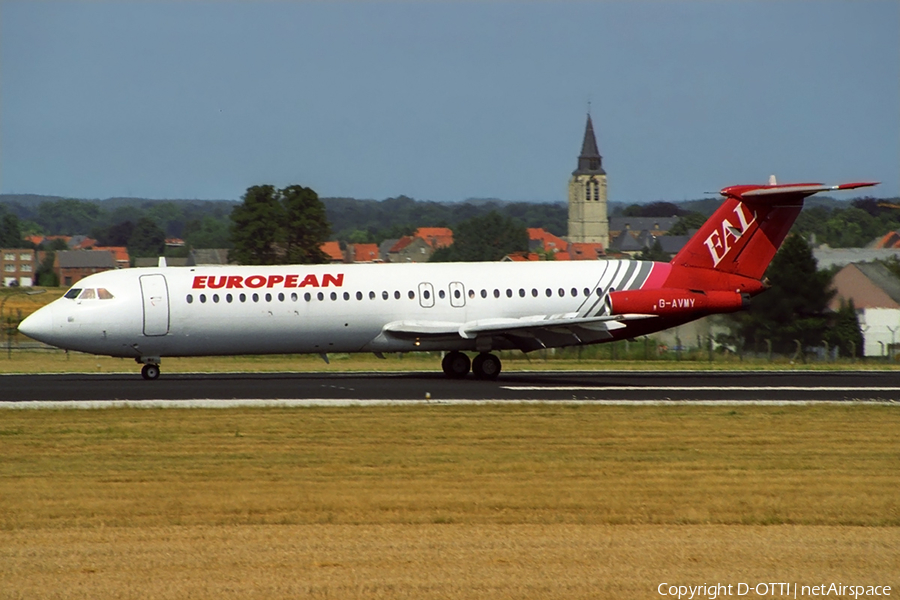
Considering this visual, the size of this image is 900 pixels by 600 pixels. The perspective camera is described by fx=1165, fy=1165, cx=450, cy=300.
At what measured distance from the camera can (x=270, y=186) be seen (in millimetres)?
90250

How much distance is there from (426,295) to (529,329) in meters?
3.10

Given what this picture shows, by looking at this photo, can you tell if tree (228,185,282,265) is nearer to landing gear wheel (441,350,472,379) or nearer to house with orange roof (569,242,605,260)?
landing gear wheel (441,350,472,379)

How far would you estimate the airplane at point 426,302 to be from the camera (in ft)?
102

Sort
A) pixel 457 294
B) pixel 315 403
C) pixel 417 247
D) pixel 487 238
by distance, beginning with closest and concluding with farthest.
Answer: pixel 315 403 < pixel 457 294 < pixel 487 238 < pixel 417 247

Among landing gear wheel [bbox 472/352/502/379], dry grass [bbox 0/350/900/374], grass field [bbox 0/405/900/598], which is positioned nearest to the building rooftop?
dry grass [bbox 0/350/900/374]

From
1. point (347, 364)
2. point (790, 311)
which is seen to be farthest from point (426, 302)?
point (790, 311)

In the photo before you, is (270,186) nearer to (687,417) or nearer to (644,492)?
(687,417)

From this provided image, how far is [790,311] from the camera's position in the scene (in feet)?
161

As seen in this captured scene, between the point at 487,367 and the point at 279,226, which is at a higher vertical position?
the point at 279,226

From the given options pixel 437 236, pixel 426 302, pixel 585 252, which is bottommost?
pixel 426 302

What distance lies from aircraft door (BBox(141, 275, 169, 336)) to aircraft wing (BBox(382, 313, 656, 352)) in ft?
19.3

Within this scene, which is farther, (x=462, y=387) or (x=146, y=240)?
(x=146, y=240)

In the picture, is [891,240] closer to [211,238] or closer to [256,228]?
[256,228]

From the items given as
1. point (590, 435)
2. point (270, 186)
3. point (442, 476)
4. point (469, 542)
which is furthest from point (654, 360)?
point (270, 186)
